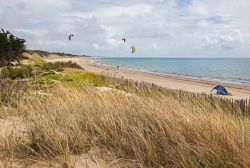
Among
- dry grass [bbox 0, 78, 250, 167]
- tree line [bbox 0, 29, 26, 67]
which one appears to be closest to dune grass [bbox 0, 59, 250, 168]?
dry grass [bbox 0, 78, 250, 167]

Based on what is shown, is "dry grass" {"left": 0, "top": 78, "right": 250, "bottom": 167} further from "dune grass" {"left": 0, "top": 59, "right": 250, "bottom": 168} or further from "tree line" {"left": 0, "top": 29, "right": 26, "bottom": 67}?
"tree line" {"left": 0, "top": 29, "right": 26, "bottom": 67}

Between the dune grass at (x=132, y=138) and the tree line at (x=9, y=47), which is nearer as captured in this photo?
the dune grass at (x=132, y=138)

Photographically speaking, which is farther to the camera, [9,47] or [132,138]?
[9,47]

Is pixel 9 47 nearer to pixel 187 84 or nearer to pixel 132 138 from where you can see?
pixel 132 138

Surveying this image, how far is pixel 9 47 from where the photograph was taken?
1806 cm

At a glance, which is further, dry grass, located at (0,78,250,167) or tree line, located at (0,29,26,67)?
tree line, located at (0,29,26,67)

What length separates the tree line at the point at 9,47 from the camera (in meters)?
17.9

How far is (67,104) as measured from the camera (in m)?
6.73

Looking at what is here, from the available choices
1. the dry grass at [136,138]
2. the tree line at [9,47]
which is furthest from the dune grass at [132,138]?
the tree line at [9,47]

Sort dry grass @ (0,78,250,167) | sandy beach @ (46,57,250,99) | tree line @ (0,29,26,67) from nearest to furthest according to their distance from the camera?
dry grass @ (0,78,250,167), tree line @ (0,29,26,67), sandy beach @ (46,57,250,99)

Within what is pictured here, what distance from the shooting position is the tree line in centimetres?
1791

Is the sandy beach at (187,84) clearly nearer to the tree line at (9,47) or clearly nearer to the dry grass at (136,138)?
the tree line at (9,47)

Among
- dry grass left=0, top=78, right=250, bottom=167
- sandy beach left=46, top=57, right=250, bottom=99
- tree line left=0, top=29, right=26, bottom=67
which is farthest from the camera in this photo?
sandy beach left=46, top=57, right=250, bottom=99

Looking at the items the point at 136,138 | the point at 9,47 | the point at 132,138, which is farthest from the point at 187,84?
the point at 136,138
